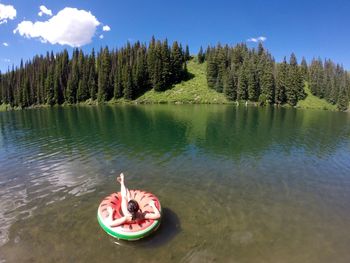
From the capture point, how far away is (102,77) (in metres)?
113

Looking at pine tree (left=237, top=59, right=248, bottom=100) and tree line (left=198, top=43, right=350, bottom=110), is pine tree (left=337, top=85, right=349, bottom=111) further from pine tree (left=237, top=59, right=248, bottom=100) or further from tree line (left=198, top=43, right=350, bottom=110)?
pine tree (left=237, top=59, right=248, bottom=100)

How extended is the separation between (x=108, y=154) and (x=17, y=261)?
51.9 ft

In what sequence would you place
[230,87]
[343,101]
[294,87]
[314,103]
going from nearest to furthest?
[343,101], [294,87], [230,87], [314,103]

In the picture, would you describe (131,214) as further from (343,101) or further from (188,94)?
(343,101)

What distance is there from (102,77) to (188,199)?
107 meters

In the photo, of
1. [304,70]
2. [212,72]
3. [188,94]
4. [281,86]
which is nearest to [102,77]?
[188,94]

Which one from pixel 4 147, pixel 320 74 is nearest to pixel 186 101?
pixel 320 74

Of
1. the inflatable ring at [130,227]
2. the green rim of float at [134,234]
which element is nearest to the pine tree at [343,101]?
the inflatable ring at [130,227]

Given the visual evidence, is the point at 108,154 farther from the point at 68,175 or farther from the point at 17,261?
the point at 17,261

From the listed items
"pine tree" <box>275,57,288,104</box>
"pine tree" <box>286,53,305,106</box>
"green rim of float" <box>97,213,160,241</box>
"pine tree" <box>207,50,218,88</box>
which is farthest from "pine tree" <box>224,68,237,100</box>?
"green rim of float" <box>97,213,160,241</box>

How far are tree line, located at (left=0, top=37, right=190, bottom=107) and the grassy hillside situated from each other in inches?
2064

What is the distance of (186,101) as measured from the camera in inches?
3969

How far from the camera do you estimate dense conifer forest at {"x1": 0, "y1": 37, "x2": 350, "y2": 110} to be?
332ft

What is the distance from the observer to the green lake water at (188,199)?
10.8m
